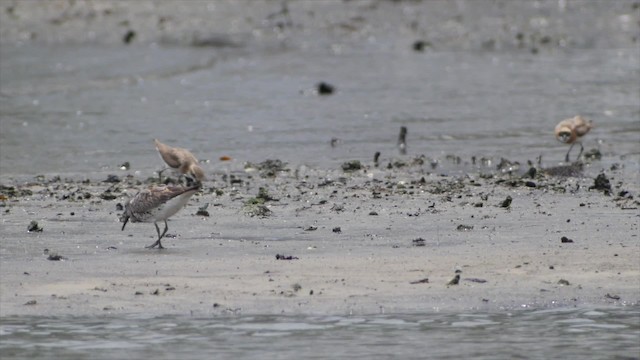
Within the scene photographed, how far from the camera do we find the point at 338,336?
33.0 ft

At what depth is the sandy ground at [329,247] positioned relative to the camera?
11.0 metres

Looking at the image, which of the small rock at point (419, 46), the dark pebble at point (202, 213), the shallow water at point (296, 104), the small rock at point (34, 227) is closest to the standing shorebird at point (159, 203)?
the small rock at point (34, 227)

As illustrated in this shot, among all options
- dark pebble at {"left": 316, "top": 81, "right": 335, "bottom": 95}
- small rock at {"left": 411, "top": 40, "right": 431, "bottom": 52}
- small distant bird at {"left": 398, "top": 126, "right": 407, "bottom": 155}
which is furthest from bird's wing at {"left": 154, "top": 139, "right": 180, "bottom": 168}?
small rock at {"left": 411, "top": 40, "right": 431, "bottom": 52}

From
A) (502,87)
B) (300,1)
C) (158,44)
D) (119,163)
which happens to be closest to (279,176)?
(119,163)

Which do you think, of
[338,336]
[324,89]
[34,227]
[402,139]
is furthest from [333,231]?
[324,89]

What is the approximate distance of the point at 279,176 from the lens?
16859 millimetres

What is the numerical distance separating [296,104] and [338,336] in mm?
13375

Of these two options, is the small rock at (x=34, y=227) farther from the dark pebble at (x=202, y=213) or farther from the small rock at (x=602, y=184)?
the small rock at (x=602, y=184)

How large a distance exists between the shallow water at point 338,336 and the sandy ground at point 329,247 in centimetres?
28

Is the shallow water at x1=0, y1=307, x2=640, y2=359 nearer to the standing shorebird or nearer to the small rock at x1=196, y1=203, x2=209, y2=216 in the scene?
the standing shorebird

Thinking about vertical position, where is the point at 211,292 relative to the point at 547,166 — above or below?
below

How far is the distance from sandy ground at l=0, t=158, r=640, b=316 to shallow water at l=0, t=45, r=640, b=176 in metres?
2.17

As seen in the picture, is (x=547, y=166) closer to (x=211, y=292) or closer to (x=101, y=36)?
(x=211, y=292)

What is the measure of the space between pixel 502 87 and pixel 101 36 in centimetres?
1012
